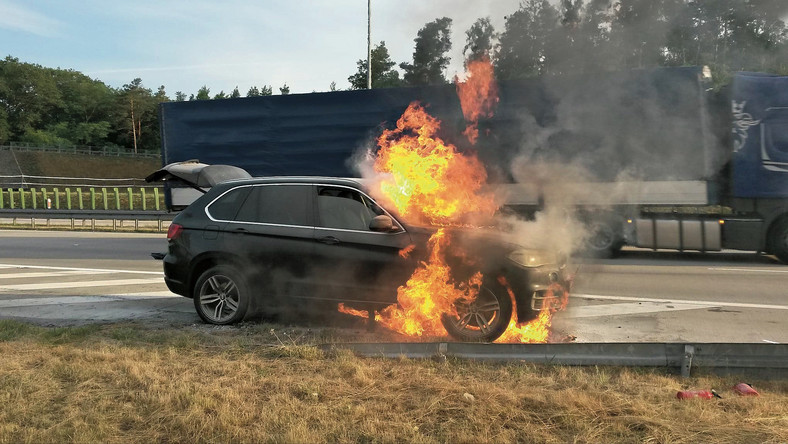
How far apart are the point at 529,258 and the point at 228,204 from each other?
3.44 meters

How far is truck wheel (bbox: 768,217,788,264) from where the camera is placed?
10492 mm

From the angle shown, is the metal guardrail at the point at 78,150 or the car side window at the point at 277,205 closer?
the car side window at the point at 277,205

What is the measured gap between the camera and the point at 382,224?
17.7ft

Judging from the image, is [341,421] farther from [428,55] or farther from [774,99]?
[774,99]

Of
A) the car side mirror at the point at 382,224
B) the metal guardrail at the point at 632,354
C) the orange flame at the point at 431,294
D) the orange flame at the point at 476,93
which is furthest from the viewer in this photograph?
the orange flame at the point at 476,93

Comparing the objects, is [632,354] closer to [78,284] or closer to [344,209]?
[344,209]

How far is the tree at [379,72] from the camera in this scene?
316 inches

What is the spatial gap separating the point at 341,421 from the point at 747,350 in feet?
10.1

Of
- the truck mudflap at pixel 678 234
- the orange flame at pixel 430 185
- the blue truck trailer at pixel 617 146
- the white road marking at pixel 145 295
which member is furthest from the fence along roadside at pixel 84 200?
the orange flame at pixel 430 185

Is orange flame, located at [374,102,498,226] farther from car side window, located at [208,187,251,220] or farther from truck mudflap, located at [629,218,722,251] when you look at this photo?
truck mudflap, located at [629,218,722,251]

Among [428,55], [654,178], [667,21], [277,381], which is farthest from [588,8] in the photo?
[654,178]

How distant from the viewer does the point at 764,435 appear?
3252 millimetres

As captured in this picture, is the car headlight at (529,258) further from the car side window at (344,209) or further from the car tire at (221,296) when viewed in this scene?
the car tire at (221,296)

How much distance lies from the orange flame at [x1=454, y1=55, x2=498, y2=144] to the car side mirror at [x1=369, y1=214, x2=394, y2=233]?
2295 millimetres
